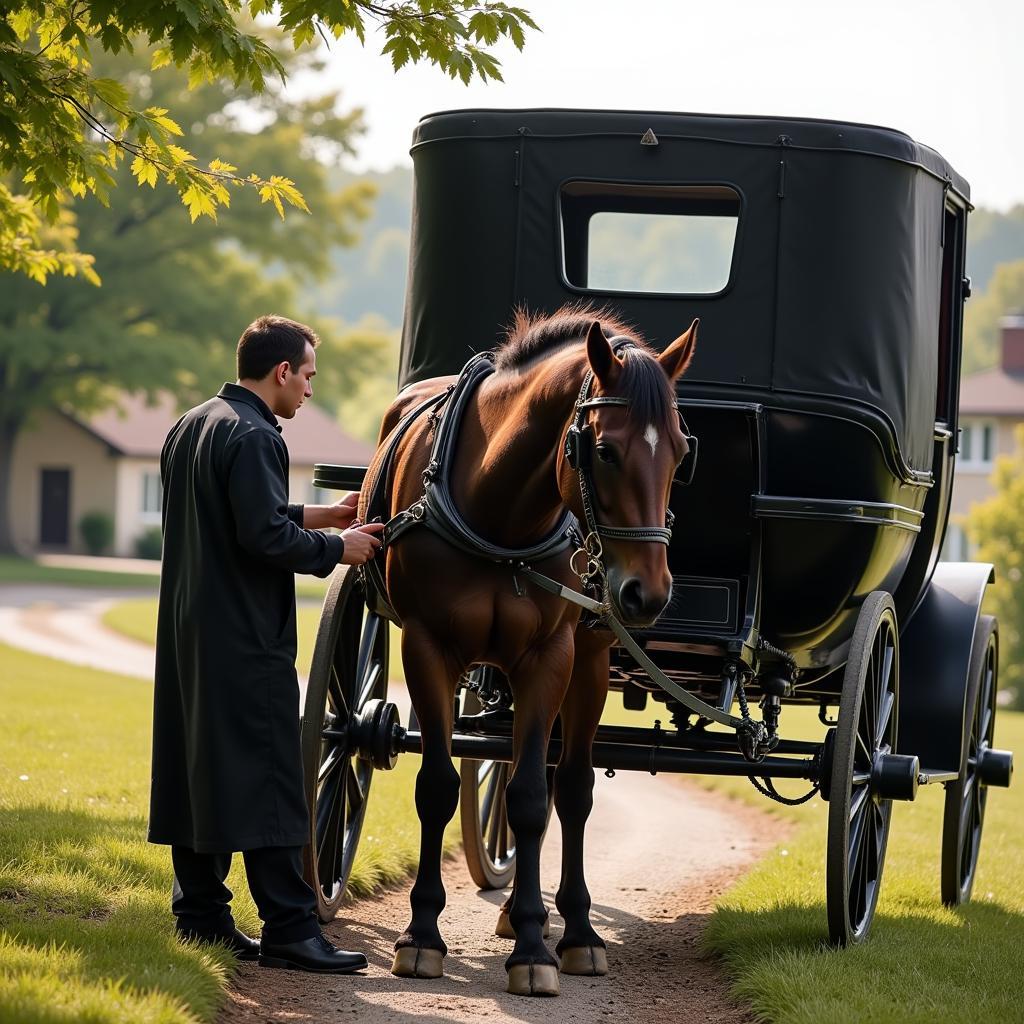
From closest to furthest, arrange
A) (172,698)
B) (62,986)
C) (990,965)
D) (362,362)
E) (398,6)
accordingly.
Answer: (62,986)
(172,698)
(990,965)
(398,6)
(362,362)

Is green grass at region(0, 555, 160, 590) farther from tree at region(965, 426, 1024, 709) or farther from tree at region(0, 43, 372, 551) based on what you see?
tree at region(965, 426, 1024, 709)

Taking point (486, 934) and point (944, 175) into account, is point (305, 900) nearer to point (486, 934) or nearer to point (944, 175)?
point (486, 934)

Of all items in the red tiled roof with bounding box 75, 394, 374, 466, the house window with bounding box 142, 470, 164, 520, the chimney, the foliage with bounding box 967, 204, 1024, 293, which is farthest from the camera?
the foliage with bounding box 967, 204, 1024, 293

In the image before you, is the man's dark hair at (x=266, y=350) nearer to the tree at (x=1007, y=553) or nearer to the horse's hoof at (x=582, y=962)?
the horse's hoof at (x=582, y=962)

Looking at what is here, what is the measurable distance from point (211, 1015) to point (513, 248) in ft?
11.4

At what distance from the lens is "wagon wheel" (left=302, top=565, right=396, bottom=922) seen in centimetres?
620

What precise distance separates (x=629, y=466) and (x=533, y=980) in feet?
6.06

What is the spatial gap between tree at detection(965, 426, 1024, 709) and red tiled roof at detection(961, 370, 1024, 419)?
14326 millimetres

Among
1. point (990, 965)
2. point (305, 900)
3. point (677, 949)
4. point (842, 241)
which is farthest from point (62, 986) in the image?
point (842, 241)

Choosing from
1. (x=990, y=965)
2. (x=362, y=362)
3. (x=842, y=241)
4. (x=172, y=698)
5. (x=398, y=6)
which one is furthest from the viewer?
(x=362, y=362)

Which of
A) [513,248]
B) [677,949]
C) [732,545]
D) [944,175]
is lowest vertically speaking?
[677,949]

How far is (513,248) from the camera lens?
666 centimetres

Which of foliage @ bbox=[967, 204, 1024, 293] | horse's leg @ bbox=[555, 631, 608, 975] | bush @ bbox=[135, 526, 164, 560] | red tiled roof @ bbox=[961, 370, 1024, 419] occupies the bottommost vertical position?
bush @ bbox=[135, 526, 164, 560]

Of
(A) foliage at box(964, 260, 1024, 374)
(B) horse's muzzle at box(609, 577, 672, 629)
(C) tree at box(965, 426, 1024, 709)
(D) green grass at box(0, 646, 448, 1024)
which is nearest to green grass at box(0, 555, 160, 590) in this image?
(C) tree at box(965, 426, 1024, 709)
